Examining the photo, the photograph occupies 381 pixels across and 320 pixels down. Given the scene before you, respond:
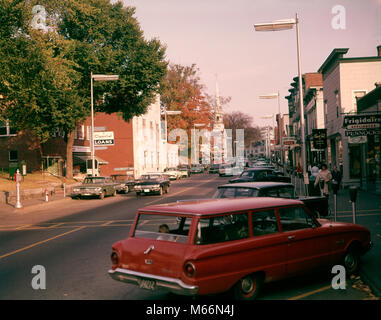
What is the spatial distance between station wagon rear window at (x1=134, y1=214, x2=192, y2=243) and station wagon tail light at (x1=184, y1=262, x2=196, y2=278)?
0.52 meters

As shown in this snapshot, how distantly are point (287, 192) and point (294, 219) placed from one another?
5.82 meters

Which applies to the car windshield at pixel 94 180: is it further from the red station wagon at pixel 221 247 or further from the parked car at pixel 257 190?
the red station wagon at pixel 221 247

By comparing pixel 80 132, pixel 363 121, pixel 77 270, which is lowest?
pixel 77 270

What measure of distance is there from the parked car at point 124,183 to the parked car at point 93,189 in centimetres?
196

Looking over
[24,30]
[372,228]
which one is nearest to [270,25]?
[372,228]

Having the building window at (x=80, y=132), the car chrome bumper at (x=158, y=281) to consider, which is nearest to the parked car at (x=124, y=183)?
the building window at (x=80, y=132)

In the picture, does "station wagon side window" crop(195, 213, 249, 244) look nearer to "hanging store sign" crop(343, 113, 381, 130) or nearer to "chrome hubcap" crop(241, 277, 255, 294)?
"chrome hubcap" crop(241, 277, 255, 294)

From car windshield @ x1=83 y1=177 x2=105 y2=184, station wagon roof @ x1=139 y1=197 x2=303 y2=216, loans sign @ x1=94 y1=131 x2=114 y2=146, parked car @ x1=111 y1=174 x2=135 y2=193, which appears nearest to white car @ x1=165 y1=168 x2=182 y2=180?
parked car @ x1=111 y1=174 x2=135 y2=193

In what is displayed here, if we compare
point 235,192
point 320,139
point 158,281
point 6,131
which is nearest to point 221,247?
point 158,281

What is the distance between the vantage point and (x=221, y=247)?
626 centimetres

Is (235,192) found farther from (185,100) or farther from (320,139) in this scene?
(185,100)

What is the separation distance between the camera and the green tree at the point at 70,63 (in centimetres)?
2697

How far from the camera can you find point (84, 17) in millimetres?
38344
